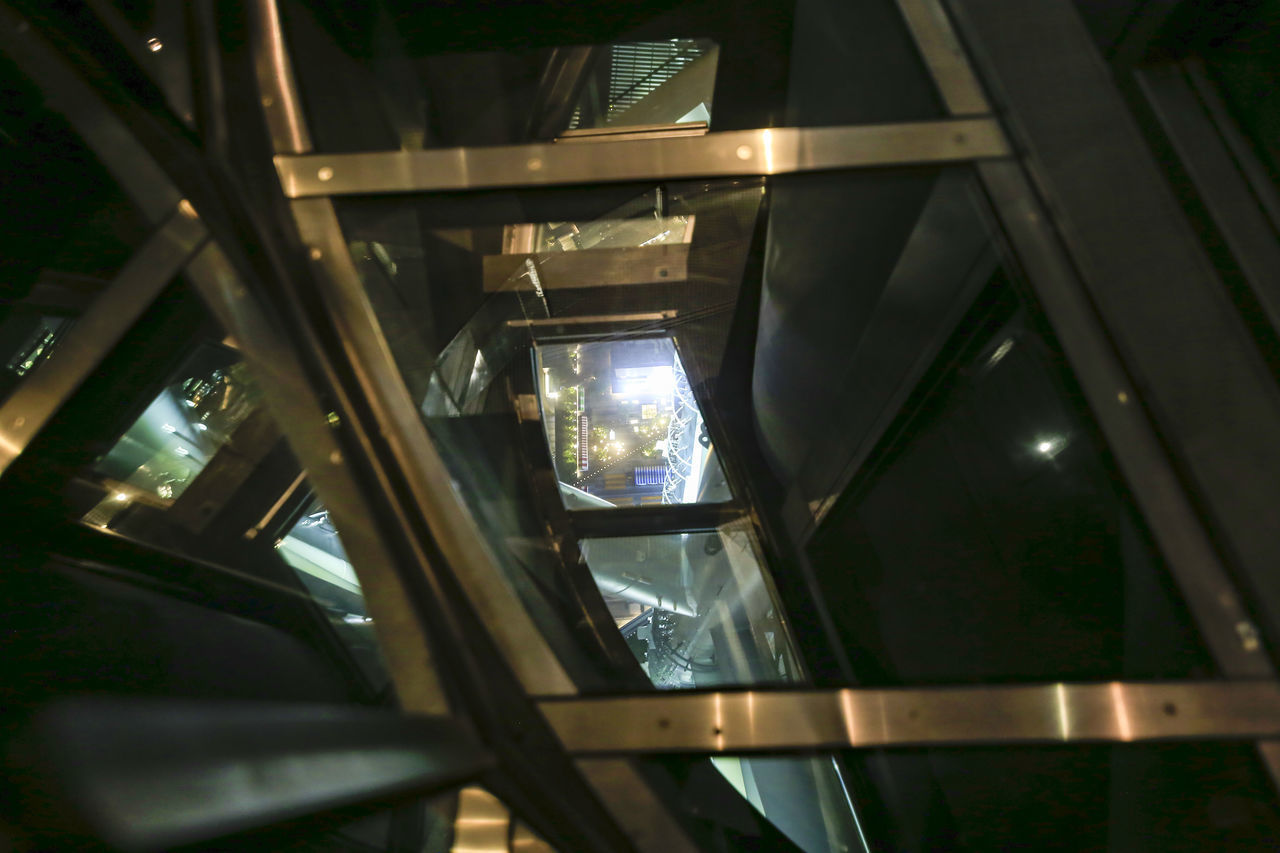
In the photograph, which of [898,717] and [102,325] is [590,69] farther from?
[898,717]

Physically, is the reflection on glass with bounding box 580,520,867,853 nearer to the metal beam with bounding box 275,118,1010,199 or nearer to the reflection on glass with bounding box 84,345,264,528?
the reflection on glass with bounding box 84,345,264,528

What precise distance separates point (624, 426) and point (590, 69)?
1096mm

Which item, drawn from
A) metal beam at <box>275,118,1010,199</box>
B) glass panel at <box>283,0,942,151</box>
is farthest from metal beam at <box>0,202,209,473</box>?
glass panel at <box>283,0,942,151</box>

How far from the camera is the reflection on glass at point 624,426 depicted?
1764 mm

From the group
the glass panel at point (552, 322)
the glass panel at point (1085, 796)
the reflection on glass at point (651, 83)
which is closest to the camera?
the glass panel at point (1085, 796)

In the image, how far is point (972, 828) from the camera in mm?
1462

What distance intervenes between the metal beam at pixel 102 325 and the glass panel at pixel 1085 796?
1726 mm

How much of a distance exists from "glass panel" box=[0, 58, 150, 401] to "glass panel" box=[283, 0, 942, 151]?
50 cm

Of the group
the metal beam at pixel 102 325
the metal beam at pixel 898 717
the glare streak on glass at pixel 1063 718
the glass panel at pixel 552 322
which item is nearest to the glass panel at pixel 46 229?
the metal beam at pixel 102 325

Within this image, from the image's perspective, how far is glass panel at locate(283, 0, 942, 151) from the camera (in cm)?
178

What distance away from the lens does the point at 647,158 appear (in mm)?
1719

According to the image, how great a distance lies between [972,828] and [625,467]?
1.11m

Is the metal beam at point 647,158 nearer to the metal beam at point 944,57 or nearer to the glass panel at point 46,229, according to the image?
the metal beam at point 944,57

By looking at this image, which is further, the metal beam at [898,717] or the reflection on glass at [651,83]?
the reflection on glass at [651,83]
